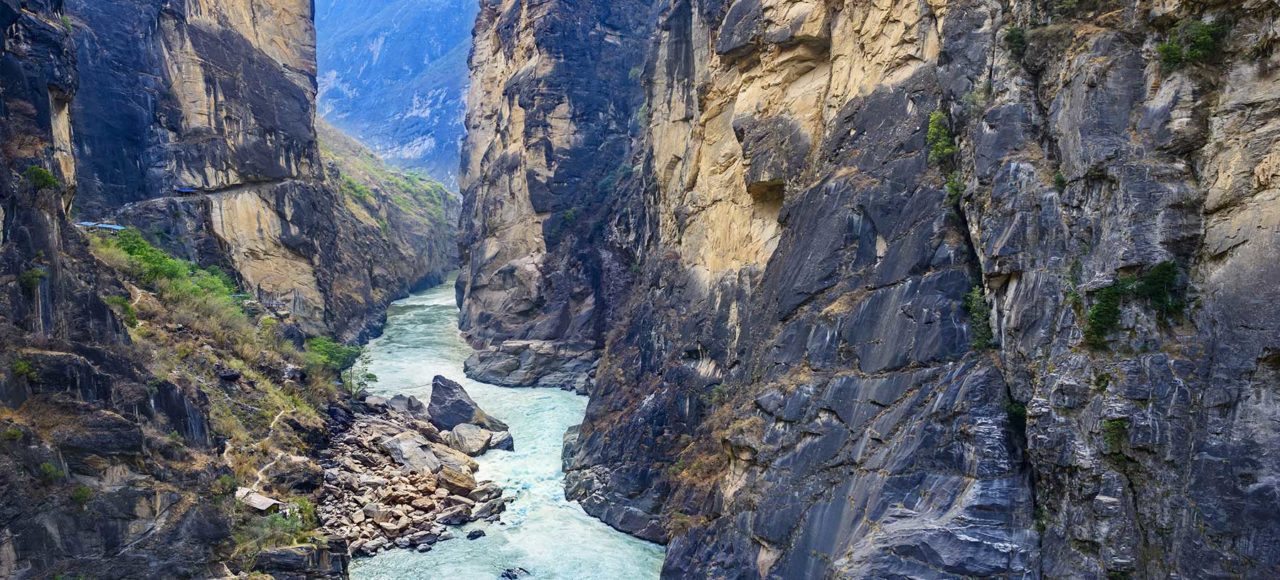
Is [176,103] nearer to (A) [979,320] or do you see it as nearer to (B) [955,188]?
(B) [955,188]

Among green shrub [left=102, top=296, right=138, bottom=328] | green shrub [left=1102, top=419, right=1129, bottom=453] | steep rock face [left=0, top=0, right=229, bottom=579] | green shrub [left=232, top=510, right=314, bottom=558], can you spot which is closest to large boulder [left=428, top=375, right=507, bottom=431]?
green shrub [left=102, top=296, right=138, bottom=328]

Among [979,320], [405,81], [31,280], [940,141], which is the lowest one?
[979,320]

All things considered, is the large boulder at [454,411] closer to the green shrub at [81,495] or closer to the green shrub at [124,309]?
the green shrub at [124,309]

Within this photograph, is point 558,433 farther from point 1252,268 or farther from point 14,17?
point 1252,268

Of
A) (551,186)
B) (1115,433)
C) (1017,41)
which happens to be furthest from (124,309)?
(551,186)

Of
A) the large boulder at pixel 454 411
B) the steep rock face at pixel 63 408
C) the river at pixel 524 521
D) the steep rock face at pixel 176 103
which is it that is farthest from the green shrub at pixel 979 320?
the steep rock face at pixel 176 103
